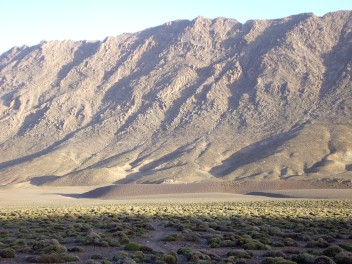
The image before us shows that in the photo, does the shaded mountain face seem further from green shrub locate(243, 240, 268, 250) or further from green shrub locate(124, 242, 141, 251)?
green shrub locate(124, 242, 141, 251)

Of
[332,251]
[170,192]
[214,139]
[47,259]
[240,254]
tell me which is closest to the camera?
[47,259]

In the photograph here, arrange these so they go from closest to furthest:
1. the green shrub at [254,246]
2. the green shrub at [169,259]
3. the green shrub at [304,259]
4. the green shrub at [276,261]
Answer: the green shrub at [276,261] < the green shrub at [304,259] < the green shrub at [169,259] < the green shrub at [254,246]

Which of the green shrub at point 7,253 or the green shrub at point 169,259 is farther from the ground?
the green shrub at point 7,253

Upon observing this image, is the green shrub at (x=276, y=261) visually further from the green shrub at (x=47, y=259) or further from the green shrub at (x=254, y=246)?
the green shrub at (x=47, y=259)

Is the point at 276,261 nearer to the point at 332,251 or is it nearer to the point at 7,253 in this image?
the point at 332,251

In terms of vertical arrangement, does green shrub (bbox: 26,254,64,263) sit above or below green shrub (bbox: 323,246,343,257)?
above

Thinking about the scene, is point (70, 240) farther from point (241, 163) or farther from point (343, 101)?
point (343, 101)

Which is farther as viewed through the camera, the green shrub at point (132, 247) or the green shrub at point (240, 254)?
the green shrub at point (132, 247)

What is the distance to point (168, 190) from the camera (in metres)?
119

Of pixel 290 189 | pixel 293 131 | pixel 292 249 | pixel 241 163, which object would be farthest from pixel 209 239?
pixel 293 131

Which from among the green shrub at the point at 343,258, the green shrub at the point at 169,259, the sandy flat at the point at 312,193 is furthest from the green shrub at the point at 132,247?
the sandy flat at the point at 312,193

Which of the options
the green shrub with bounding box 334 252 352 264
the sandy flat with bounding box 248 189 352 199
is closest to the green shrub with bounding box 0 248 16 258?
the green shrub with bounding box 334 252 352 264

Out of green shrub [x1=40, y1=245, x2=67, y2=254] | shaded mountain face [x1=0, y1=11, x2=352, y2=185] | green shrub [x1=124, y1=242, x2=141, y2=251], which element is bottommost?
green shrub [x1=124, y1=242, x2=141, y2=251]

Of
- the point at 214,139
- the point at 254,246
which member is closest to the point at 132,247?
the point at 254,246
